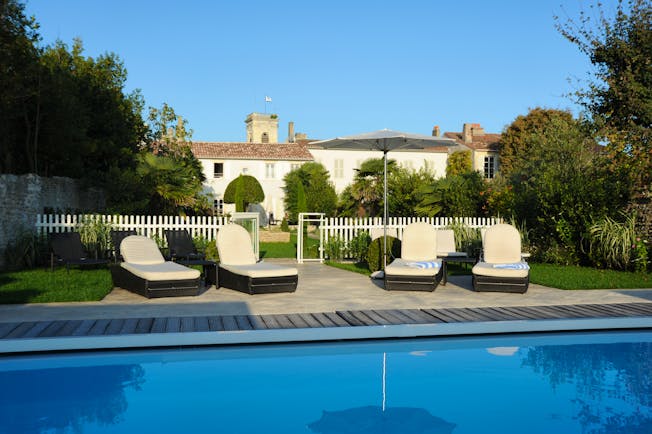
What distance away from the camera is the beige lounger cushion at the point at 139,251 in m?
10.3

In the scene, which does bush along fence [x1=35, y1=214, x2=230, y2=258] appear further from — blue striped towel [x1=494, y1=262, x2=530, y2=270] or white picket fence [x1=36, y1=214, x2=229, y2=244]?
blue striped towel [x1=494, y1=262, x2=530, y2=270]

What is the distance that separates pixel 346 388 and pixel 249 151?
44.4 meters

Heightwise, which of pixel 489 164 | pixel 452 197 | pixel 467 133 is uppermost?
pixel 467 133

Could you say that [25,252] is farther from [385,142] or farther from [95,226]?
[385,142]

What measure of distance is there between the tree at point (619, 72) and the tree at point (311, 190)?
67.1ft

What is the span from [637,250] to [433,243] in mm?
4618

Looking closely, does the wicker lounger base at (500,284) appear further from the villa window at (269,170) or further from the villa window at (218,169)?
the villa window at (218,169)

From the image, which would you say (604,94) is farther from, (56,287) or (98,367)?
(98,367)

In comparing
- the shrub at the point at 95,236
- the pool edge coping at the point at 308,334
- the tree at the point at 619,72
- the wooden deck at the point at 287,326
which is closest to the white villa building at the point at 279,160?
the tree at the point at 619,72

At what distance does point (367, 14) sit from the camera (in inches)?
699

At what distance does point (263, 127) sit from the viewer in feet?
203

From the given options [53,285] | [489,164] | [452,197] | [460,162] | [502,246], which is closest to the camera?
[53,285]

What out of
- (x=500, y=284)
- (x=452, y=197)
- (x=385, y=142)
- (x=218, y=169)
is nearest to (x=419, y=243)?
(x=500, y=284)

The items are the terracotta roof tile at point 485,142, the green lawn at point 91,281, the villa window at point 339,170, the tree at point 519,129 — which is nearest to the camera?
the green lawn at point 91,281
